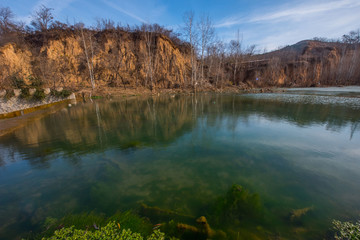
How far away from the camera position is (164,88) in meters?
28.5

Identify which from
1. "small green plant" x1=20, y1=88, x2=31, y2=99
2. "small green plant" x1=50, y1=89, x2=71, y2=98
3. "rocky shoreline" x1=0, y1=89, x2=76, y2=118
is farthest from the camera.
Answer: "small green plant" x1=50, y1=89, x2=71, y2=98

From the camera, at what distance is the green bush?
202 cm

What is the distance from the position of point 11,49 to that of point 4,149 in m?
24.0

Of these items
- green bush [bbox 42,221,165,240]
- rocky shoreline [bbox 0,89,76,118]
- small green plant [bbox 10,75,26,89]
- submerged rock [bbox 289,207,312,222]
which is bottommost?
submerged rock [bbox 289,207,312,222]

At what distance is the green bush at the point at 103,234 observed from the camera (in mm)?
2020

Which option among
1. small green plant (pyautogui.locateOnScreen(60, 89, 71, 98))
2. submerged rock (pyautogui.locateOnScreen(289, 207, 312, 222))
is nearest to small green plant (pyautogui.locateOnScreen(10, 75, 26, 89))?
small green plant (pyautogui.locateOnScreen(60, 89, 71, 98))

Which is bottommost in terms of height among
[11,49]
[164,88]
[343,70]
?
[164,88]

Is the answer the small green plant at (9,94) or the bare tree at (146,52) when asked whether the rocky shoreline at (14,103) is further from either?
the bare tree at (146,52)

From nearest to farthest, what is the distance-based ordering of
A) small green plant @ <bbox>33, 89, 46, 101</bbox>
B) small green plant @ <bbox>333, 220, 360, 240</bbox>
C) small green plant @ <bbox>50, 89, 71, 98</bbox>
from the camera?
1. small green plant @ <bbox>333, 220, 360, 240</bbox>
2. small green plant @ <bbox>33, 89, 46, 101</bbox>
3. small green plant @ <bbox>50, 89, 71, 98</bbox>

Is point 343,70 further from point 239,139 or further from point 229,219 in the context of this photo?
point 229,219

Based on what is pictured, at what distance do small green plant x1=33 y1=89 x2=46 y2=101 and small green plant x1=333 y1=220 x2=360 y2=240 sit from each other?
16.3m

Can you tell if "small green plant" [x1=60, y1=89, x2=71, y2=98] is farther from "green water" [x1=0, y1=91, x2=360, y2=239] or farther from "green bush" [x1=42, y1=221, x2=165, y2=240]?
"green bush" [x1=42, y1=221, x2=165, y2=240]

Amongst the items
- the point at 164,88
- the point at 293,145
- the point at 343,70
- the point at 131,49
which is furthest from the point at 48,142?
the point at 343,70

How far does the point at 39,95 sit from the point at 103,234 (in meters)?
14.0
